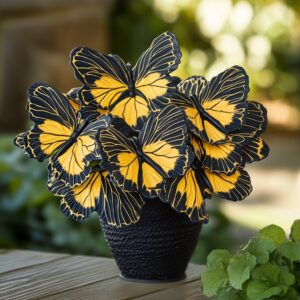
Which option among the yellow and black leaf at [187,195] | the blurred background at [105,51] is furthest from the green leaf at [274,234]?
the blurred background at [105,51]

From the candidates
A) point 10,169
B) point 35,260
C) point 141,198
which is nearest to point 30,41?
point 10,169

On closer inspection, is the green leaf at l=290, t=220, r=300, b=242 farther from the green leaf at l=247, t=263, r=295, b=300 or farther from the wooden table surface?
the wooden table surface

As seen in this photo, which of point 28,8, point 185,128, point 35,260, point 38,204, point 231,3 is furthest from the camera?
point 231,3

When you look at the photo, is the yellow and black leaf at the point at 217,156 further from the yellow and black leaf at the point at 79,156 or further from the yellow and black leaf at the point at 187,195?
the yellow and black leaf at the point at 79,156

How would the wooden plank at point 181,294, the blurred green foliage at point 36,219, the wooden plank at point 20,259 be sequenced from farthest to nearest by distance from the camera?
1. the blurred green foliage at point 36,219
2. the wooden plank at point 20,259
3. the wooden plank at point 181,294

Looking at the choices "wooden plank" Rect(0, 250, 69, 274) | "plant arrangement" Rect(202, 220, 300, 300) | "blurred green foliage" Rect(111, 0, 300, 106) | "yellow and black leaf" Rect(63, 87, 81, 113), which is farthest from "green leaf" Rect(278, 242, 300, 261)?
"blurred green foliage" Rect(111, 0, 300, 106)

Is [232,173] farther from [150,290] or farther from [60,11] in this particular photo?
[60,11]
